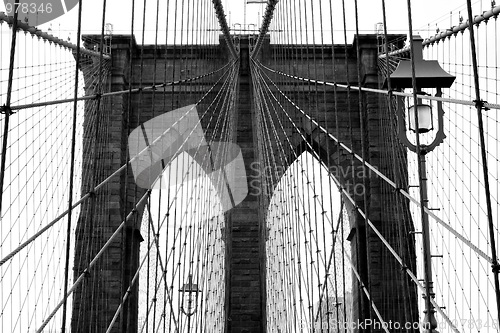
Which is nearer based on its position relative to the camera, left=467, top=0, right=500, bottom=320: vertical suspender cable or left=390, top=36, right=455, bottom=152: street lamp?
left=467, top=0, right=500, bottom=320: vertical suspender cable

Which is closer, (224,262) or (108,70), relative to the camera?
(224,262)

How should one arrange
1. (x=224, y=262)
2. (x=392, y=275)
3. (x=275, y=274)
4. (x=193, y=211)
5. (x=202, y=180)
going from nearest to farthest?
1. (x=193, y=211)
2. (x=202, y=180)
3. (x=275, y=274)
4. (x=224, y=262)
5. (x=392, y=275)

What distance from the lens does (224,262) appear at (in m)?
13.8

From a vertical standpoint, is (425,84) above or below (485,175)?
above

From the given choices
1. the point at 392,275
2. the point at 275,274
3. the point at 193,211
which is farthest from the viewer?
the point at 392,275

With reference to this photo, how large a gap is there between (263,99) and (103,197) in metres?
2.98

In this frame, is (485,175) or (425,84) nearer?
(485,175)

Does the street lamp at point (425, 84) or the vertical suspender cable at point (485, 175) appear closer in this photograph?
the vertical suspender cable at point (485, 175)

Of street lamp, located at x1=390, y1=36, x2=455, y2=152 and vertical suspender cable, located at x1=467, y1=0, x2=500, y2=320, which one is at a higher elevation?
street lamp, located at x1=390, y1=36, x2=455, y2=152

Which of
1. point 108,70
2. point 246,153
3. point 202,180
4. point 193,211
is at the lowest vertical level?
point 193,211

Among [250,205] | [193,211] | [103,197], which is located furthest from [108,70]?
[193,211]

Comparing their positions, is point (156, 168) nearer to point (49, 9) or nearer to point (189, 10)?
point (49, 9)

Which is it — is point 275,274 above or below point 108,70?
below

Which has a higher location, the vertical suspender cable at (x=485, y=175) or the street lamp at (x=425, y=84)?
the street lamp at (x=425, y=84)
